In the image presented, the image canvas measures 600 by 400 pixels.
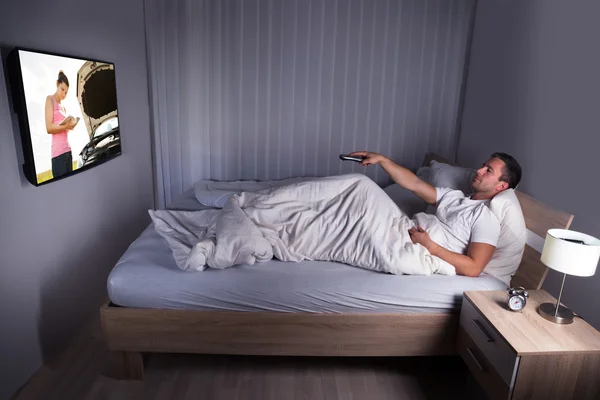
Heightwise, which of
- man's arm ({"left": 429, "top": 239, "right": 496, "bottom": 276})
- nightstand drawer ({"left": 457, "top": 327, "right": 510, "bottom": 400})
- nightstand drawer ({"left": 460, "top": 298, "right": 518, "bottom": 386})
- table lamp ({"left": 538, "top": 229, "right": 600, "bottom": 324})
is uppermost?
table lamp ({"left": 538, "top": 229, "right": 600, "bottom": 324})

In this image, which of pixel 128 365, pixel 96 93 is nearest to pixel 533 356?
pixel 128 365

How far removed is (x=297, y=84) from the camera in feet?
11.5

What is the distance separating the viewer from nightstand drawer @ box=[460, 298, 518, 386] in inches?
59.2

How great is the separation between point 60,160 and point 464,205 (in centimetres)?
198

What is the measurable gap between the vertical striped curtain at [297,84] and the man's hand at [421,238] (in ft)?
5.39

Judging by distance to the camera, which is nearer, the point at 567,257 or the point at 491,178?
the point at 567,257

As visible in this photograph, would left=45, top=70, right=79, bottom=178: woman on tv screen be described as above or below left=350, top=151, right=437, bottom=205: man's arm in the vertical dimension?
above

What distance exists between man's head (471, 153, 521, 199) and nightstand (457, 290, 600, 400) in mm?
646

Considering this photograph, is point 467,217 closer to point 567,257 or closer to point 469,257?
point 469,257

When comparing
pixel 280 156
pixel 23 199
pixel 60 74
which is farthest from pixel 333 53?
pixel 23 199

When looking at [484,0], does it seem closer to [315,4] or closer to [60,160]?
[315,4]

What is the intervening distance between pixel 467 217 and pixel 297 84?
194cm

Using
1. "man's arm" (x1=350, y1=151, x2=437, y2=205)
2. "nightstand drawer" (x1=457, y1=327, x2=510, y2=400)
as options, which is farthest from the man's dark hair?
"nightstand drawer" (x1=457, y1=327, x2=510, y2=400)

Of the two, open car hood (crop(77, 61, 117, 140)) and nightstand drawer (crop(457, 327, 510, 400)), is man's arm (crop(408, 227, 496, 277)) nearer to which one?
nightstand drawer (crop(457, 327, 510, 400))
